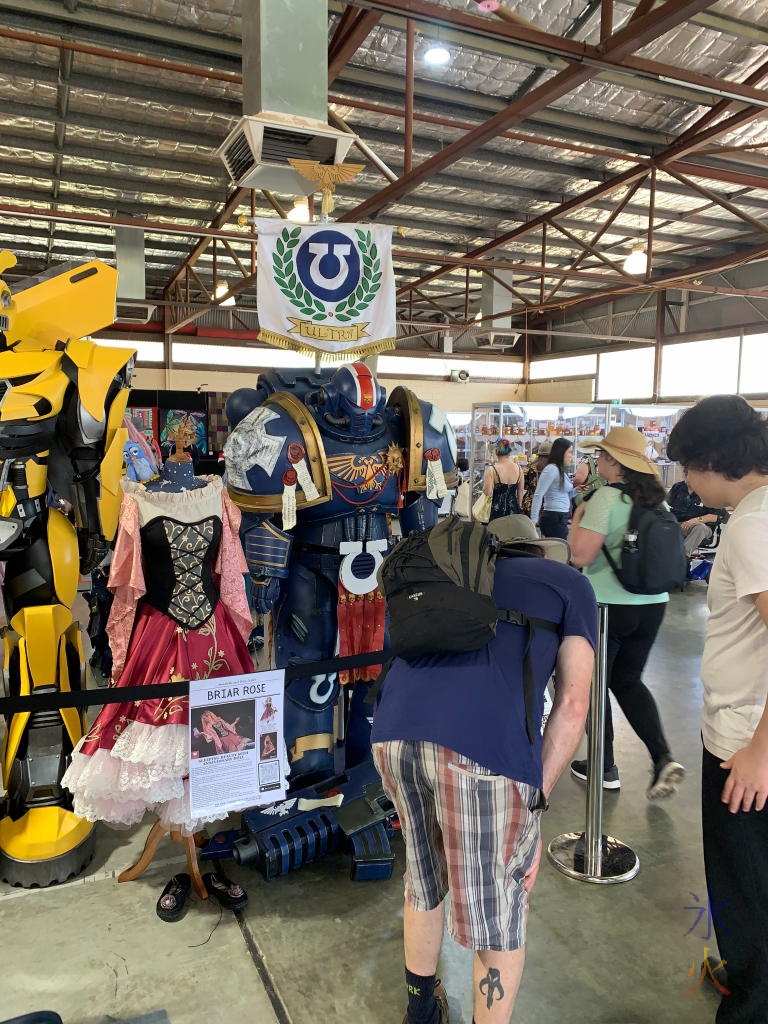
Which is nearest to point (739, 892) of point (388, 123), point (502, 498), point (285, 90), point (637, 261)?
point (285, 90)

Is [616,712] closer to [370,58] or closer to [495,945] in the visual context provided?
[495,945]

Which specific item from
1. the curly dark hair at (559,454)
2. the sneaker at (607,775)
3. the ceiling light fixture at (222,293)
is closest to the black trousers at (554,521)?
the curly dark hair at (559,454)

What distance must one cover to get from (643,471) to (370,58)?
4437mm

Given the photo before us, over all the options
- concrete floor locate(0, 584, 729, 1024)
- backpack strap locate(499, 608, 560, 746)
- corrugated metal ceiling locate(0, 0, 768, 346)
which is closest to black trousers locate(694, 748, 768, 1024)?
concrete floor locate(0, 584, 729, 1024)

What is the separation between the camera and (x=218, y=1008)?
1863 millimetres

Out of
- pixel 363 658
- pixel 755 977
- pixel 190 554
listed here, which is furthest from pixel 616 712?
pixel 190 554

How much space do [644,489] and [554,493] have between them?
3948 mm

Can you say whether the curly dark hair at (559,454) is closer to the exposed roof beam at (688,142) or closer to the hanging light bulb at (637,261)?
the exposed roof beam at (688,142)

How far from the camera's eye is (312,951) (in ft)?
6.80

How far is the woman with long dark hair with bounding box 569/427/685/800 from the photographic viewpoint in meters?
2.72

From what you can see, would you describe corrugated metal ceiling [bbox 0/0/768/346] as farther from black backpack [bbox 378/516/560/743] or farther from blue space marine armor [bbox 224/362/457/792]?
black backpack [bbox 378/516/560/743]

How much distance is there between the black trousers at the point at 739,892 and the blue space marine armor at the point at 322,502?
1.35 m

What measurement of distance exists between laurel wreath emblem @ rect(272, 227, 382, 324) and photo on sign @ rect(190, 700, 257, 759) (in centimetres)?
183

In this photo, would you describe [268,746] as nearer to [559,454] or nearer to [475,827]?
[475,827]
